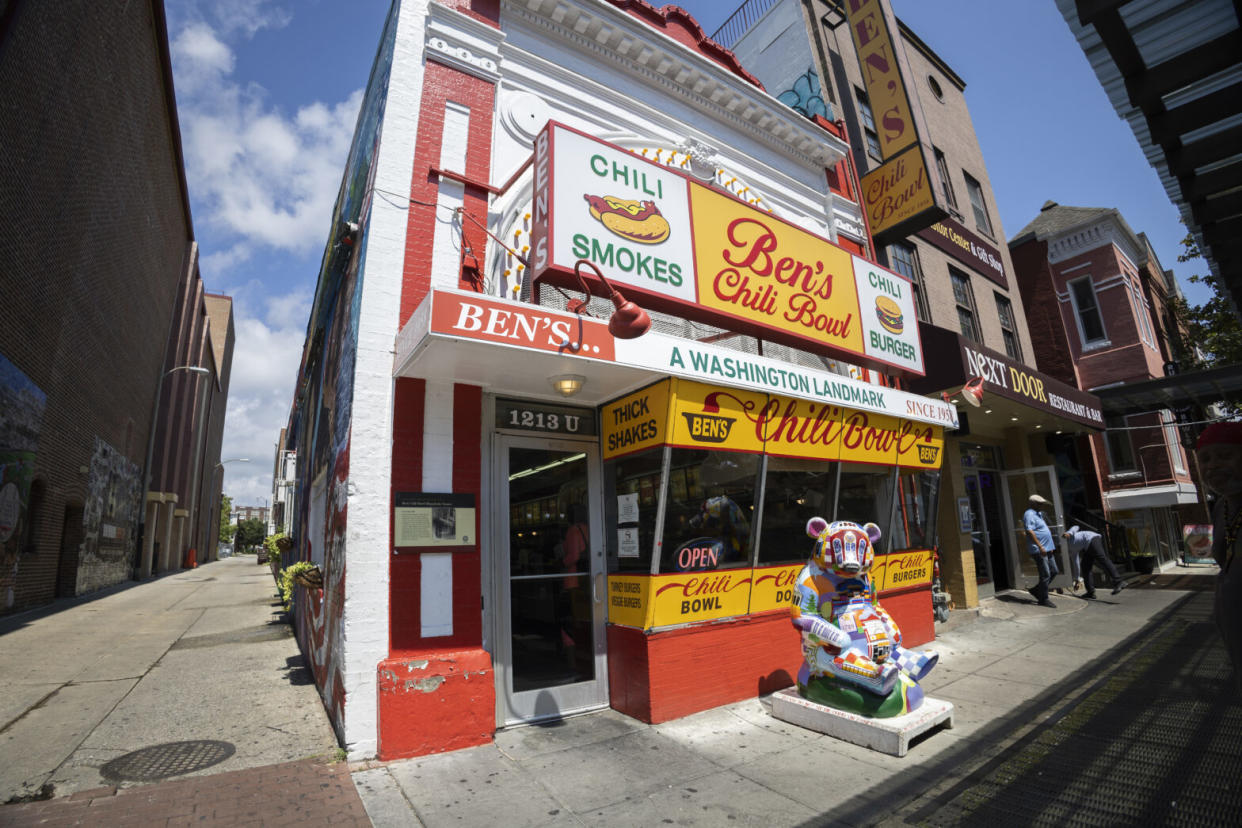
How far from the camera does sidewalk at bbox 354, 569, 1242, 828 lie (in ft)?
11.6

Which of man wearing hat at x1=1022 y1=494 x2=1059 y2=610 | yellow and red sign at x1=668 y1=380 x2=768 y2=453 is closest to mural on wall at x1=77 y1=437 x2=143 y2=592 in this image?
yellow and red sign at x1=668 y1=380 x2=768 y2=453

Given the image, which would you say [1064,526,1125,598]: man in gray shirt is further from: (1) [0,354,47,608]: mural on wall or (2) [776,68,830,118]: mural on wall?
(1) [0,354,47,608]: mural on wall

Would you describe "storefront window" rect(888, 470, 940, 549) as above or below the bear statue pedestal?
above

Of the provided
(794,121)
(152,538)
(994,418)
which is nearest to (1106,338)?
(994,418)

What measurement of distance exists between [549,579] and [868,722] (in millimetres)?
3006

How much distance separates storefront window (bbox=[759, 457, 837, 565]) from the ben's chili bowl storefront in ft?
0.08

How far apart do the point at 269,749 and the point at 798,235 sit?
758 cm

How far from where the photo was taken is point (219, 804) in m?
3.72

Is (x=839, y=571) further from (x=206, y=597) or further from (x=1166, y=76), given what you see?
(x=206, y=597)

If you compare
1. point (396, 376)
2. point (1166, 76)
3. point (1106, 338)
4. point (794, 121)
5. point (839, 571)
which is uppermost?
point (794, 121)

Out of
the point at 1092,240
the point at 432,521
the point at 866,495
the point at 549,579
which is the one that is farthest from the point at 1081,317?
the point at 432,521

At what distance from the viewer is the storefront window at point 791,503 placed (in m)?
6.45

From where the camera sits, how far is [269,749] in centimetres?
477

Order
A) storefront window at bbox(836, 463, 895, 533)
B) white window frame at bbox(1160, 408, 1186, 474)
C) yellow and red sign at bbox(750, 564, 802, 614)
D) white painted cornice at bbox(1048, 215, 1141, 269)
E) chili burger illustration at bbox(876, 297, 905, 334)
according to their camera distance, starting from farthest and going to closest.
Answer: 1. white painted cornice at bbox(1048, 215, 1141, 269)
2. white window frame at bbox(1160, 408, 1186, 474)
3. chili burger illustration at bbox(876, 297, 905, 334)
4. storefront window at bbox(836, 463, 895, 533)
5. yellow and red sign at bbox(750, 564, 802, 614)
